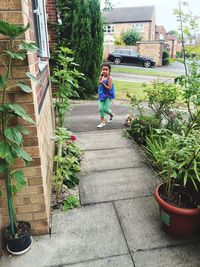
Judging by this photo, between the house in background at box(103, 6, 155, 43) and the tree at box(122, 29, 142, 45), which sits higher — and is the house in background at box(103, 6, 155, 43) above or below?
above

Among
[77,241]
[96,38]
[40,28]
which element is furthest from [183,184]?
[96,38]

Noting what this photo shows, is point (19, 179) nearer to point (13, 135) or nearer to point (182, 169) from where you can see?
point (13, 135)

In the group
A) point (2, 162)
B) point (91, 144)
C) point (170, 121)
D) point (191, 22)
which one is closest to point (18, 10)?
point (2, 162)

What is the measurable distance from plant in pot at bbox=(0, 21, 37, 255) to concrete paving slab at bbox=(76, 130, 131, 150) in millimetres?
2359

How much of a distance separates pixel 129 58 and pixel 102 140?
1868 cm

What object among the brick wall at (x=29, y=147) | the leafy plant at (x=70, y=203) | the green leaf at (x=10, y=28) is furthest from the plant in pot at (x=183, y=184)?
the green leaf at (x=10, y=28)

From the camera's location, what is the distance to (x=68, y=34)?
761 cm

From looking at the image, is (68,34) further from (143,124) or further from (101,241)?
(101,241)

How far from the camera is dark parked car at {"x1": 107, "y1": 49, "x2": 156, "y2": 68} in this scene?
21508mm

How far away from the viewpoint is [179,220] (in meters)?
2.21

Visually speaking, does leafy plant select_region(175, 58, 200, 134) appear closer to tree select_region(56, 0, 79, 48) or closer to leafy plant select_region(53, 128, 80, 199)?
leafy plant select_region(53, 128, 80, 199)

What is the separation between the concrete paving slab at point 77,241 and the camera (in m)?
2.04

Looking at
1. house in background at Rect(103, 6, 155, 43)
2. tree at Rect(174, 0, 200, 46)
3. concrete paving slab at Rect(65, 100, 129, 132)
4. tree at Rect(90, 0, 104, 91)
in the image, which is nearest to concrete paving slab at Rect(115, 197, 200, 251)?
tree at Rect(174, 0, 200, 46)

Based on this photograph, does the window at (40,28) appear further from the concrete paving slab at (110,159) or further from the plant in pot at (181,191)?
the plant in pot at (181,191)
